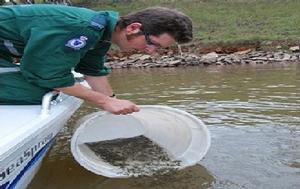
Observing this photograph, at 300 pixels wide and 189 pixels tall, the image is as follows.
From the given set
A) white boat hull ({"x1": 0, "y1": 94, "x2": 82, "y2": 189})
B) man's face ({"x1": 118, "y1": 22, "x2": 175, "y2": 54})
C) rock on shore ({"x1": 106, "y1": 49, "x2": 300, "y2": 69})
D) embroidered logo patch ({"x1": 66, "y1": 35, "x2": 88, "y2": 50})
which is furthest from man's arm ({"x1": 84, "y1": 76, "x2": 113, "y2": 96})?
rock on shore ({"x1": 106, "y1": 49, "x2": 300, "y2": 69})

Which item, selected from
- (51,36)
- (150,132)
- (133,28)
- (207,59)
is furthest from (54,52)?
(207,59)

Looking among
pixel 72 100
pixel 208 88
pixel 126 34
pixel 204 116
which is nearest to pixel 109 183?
pixel 72 100

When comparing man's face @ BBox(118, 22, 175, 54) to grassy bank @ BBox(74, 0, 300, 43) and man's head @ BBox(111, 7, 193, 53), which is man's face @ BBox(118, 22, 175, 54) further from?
grassy bank @ BBox(74, 0, 300, 43)

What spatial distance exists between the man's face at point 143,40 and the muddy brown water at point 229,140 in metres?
1.15

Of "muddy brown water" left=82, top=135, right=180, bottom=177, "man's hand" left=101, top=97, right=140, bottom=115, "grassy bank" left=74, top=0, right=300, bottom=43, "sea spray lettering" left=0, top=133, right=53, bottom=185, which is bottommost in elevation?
"grassy bank" left=74, top=0, right=300, bottom=43

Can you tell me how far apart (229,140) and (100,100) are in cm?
217

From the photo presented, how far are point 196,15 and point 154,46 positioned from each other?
2214 cm

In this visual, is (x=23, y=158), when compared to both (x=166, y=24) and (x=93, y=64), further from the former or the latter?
(x=93, y=64)

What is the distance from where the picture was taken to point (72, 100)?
4.21 meters

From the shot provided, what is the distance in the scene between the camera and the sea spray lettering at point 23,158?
276cm

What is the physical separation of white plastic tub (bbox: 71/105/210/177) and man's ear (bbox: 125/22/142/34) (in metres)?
1.04

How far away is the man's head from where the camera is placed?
327 centimetres

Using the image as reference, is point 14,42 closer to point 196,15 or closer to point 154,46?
point 154,46

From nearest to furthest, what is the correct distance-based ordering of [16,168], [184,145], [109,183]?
[16,168] < [109,183] < [184,145]
